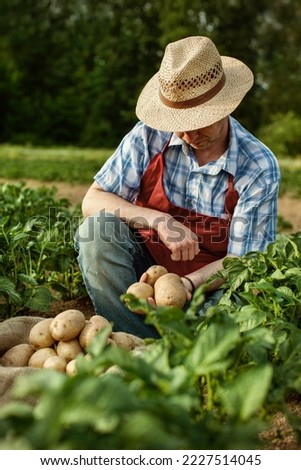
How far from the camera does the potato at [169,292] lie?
309 centimetres

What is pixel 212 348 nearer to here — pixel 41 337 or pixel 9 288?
pixel 41 337

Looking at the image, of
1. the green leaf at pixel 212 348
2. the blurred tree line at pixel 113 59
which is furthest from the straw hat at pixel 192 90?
the blurred tree line at pixel 113 59

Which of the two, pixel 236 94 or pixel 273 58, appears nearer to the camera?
pixel 236 94

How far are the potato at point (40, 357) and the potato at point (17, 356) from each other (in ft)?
0.12

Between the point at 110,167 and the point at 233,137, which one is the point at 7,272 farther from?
the point at 233,137

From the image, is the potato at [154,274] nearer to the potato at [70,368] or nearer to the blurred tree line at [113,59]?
the potato at [70,368]

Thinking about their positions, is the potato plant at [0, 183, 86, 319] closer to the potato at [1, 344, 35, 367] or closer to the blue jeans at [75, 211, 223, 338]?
the blue jeans at [75, 211, 223, 338]

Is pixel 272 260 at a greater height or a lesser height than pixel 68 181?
greater

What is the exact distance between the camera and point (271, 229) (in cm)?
359

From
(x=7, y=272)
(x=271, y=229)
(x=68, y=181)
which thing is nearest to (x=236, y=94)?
(x=271, y=229)

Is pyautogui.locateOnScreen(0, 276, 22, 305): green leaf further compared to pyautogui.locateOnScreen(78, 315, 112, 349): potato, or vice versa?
pyautogui.locateOnScreen(0, 276, 22, 305): green leaf

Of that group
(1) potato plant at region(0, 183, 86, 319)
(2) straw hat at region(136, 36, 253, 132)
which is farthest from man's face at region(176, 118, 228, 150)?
(1) potato plant at region(0, 183, 86, 319)

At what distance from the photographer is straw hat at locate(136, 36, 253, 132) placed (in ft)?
10.5

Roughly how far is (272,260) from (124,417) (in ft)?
4.93
